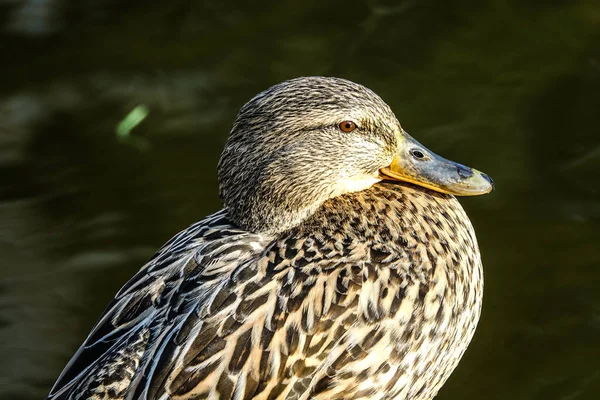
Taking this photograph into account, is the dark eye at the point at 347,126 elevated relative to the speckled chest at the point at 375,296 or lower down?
elevated

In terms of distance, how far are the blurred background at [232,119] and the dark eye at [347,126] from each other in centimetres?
172

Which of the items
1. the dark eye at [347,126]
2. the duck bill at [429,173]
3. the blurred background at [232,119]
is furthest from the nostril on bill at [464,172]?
the blurred background at [232,119]

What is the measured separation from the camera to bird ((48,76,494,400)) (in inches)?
132

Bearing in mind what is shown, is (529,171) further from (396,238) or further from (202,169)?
(396,238)

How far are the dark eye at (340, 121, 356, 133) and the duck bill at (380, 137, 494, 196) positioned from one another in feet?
0.78

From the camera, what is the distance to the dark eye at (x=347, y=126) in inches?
148

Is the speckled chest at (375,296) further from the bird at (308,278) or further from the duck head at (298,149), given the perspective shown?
the duck head at (298,149)

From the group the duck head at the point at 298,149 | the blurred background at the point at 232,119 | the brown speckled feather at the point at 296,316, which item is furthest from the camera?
the blurred background at the point at 232,119

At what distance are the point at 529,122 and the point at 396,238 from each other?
279 centimetres

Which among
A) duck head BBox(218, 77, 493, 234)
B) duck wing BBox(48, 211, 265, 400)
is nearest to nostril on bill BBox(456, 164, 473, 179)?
duck head BBox(218, 77, 493, 234)

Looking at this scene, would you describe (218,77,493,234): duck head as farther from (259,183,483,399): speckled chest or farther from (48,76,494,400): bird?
(259,183,483,399): speckled chest

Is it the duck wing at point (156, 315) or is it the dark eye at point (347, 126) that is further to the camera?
the dark eye at point (347, 126)

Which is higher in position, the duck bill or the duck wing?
the duck bill

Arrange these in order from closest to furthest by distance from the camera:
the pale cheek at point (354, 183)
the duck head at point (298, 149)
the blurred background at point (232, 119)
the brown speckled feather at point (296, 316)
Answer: the brown speckled feather at point (296, 316)
the duck head at point (298, 149)
the pale cheek at point (354, 183)
the blurred background at point (232, 119)
